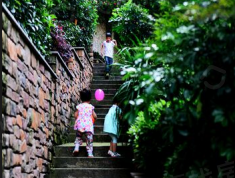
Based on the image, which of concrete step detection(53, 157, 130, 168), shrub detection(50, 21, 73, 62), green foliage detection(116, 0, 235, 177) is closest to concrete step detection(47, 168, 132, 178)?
concrete step detection(53, 157, 130, 168)

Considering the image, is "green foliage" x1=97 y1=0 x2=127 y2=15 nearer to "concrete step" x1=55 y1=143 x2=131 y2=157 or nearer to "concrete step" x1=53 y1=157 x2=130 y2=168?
"concrete step" x1=55 y1=143 x2=131 y2=157

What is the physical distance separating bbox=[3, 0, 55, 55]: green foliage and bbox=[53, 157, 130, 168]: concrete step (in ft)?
5.48

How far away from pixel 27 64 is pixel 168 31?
2.27m

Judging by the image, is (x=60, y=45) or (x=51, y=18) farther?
(x=60, y=45)

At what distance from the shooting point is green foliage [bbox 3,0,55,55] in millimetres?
4645

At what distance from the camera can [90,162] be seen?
18.6 ft

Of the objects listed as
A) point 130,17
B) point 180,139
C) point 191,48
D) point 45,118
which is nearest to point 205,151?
point 180,139

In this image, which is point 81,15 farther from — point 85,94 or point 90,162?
point 90,162

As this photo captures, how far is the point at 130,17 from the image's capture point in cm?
989

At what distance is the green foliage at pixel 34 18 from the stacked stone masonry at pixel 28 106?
0.40 m

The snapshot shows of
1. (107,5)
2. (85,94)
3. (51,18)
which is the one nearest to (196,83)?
(85,94)

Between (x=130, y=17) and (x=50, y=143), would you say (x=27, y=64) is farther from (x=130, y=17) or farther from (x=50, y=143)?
(x=130, y=17)

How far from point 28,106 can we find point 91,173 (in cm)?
165

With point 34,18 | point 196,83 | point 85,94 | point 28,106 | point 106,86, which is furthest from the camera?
point 106,86
